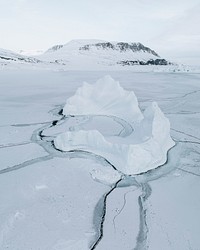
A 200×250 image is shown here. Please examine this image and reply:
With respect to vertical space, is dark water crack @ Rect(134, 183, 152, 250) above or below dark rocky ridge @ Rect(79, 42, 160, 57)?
above

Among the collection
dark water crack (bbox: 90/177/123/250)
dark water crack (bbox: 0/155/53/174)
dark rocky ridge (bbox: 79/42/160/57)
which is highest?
dark water crack (bbox: 90/177/123/250)

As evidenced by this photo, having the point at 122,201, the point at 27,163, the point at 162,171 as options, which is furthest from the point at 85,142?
the point at 122,201

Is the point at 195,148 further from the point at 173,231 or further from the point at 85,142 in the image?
the point at 173,231

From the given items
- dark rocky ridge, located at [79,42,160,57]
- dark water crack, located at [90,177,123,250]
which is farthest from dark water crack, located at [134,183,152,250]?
dark rocky ridge, located at [79,42,160,57]

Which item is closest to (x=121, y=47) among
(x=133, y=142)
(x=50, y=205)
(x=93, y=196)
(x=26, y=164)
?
(x=133, y=142)

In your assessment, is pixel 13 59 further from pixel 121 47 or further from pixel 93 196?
pixel 121 47

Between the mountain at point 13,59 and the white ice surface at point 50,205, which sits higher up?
the white ice surface at point 50,205

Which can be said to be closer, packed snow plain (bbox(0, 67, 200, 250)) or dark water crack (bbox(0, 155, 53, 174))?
packed snow plain (bbox(0, 67, 200, 250))

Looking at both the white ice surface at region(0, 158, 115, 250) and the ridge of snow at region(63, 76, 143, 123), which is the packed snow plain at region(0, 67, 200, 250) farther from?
the ridge of snow at region(63, 76, 143, 123)

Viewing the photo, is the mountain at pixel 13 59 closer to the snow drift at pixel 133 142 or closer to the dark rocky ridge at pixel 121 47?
the snow drift at pixel 133 142

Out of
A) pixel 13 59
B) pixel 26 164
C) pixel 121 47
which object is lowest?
pixel 121 47

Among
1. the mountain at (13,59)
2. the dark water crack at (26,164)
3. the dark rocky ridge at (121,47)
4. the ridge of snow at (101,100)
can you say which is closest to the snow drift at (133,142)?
the ridge of snow at (101,100)
